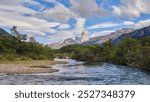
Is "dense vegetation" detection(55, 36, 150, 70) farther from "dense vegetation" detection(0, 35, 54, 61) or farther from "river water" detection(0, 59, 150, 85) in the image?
"dense vegetation" detection(0, 35, 54, 61)

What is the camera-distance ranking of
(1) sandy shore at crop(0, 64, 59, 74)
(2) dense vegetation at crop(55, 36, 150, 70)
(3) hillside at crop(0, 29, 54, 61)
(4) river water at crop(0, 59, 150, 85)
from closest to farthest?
(4) river water at crop(0, 59, 150, 85) < (1) sandy shore at crop(0, 64, 59, 74) < (2) dense vegetation at crop(55, 36, 150, 70) < (3) hillside at crop(0, 29, 54, 61)

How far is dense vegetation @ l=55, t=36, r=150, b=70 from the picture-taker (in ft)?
57.4

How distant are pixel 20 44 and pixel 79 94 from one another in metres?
19.3

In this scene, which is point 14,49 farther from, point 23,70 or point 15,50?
point 23,70

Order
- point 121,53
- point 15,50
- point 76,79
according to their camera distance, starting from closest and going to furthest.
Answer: point 76,79, point 15,50, point 121,53

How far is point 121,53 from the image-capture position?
76.6 ft

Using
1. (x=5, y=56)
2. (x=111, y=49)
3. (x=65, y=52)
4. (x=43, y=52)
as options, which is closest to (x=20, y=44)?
(x=5, y=56)

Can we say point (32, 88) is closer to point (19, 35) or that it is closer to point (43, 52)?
point (19, 35)

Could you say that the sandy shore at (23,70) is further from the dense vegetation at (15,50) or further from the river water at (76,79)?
the dense vegetation at (15,50)

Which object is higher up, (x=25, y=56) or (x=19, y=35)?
(x=19, y=35)

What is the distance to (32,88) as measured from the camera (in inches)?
95.0

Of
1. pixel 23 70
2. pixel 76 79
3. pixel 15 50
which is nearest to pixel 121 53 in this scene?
pixel 15 50

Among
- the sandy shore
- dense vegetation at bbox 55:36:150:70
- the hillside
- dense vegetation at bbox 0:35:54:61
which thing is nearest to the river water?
the sandy shore

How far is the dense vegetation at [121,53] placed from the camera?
17500 mm
